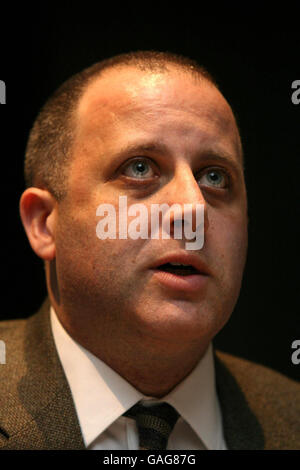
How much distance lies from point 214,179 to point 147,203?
0.23 meters

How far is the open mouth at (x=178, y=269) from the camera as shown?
4.39 ft

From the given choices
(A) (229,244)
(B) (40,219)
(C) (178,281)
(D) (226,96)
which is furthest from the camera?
(D) (226,96)

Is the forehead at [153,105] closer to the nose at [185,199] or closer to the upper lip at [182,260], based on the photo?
the nose at [185,199]

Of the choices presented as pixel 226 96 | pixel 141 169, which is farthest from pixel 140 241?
pixel 226 96

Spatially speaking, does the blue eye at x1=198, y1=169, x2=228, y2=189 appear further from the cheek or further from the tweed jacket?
the tweed jacket

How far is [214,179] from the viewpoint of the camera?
1.48 m

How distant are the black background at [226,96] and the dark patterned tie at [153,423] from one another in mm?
570

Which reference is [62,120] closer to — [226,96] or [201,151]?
[201,151]

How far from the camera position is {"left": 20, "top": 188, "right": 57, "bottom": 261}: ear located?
151 centimetres

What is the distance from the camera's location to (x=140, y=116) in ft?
4.55

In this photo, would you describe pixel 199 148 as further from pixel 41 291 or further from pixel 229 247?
pixel 41 291

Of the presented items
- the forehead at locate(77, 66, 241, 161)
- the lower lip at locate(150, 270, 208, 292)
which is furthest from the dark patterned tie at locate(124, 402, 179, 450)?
the forehead at locate(77, 66, 241, 161)

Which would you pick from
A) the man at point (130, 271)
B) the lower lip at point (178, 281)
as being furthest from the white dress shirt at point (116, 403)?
the lower lip at point (178, 281)
